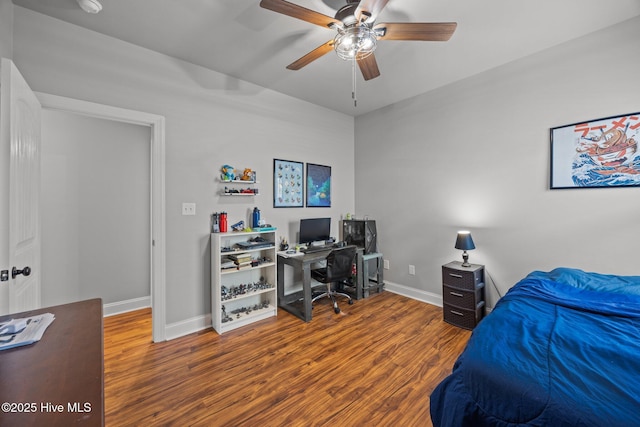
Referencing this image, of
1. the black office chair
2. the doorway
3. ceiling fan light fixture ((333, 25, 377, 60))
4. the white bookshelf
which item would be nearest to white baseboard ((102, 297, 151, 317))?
the doorway

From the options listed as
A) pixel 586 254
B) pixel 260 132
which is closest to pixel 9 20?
pixel 260 132

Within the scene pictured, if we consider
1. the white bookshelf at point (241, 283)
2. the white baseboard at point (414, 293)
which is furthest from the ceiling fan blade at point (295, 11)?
the white baseboard at point (414, 293)

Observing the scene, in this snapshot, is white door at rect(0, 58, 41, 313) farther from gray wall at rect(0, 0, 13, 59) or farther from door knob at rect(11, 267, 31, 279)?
gray wall at rect(0, 0, 13, 59)

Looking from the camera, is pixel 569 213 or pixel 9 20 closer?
pixel 9 20

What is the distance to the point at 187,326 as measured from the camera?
2.66 metres

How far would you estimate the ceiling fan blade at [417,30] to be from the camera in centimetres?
161

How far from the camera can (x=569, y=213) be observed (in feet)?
7.89

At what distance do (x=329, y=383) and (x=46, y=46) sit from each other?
3.39 meters

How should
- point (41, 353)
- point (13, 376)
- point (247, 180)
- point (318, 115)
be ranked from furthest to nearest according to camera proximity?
point (318, 115) → point (247, 180) → point (41, 353) → point (13, 376)

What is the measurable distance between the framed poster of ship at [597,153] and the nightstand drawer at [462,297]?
1.29 m

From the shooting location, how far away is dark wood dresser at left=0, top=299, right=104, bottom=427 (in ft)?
2.11

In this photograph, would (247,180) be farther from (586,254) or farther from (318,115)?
(586,254)

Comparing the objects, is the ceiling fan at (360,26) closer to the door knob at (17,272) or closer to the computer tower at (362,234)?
the door knob at (17,272)

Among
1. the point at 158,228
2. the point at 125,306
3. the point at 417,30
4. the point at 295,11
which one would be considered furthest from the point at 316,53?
the point at 125,306
